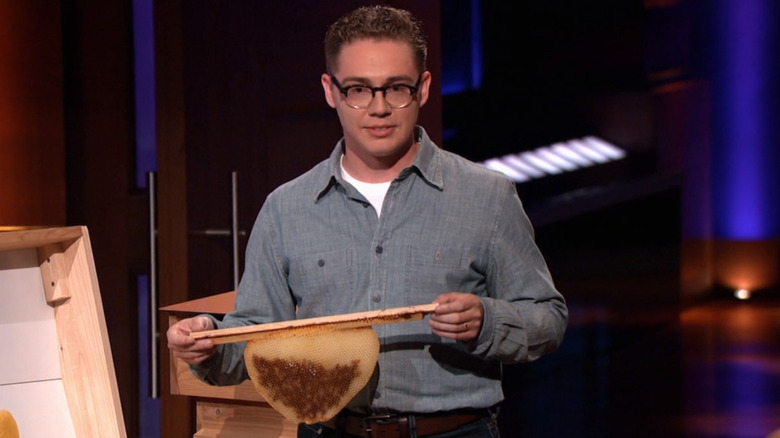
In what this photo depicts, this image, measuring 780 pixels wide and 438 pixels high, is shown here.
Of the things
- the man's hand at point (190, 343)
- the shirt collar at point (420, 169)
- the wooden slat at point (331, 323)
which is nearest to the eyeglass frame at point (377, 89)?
the shirt collar at point (420, 169)

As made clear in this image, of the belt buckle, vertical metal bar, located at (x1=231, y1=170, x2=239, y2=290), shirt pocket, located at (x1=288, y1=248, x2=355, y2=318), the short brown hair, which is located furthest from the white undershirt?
vertical metal bar, located at (x1=231, y1=170, x2=239, y2=290)

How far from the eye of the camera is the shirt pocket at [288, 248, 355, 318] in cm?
182

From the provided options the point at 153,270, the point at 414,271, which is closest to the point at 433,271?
the point at 414,271

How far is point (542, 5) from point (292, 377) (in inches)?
105

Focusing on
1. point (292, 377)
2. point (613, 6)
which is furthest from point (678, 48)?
point (292, 377)

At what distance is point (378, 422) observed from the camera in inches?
68.4

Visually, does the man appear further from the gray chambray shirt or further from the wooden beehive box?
the wooden beehive box

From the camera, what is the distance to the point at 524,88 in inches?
157

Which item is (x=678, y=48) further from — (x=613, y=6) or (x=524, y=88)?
(x=524, y=88)

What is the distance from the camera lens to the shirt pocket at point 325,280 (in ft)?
5.96

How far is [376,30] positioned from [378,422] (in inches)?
30.7

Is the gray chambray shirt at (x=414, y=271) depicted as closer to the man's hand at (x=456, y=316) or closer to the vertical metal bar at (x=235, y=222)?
the man's hand at (x=456, y=316)

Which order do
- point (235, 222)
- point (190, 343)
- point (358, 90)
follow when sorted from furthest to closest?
point (235, 222) < point (358, 90) < point (190, 343)

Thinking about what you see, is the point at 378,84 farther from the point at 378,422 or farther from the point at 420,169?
the point at 378,422
